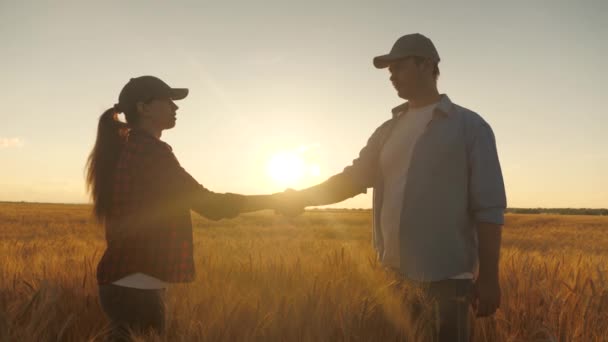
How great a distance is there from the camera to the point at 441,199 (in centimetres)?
227

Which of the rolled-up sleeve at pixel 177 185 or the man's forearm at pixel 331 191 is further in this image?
the man's forearm at pixel 331 191

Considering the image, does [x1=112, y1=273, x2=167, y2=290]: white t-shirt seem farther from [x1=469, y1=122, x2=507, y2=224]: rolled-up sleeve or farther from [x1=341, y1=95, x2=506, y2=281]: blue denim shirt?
[x1=469, y1=122, x2=507, y2=224]: rolled-up sleeve

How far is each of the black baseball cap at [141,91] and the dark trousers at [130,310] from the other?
3.29 ft

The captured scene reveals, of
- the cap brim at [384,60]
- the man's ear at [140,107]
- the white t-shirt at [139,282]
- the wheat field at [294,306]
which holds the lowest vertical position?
the wheat field at [294,306]

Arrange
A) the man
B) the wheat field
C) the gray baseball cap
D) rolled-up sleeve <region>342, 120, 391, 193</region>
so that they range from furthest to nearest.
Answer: rolled-up sleeve <region>342, 120, 391, 193</region> → the gray baseball cap → the man → the wheat field

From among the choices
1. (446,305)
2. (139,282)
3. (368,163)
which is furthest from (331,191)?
(139,282)

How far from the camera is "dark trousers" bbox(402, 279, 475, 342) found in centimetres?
207

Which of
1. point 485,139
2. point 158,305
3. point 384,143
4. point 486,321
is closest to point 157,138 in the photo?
point 158,305

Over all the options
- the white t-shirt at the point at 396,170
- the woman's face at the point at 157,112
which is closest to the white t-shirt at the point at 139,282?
the woman's face at the point at 157,112

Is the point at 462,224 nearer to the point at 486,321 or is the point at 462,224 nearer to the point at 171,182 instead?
the point at 486,321

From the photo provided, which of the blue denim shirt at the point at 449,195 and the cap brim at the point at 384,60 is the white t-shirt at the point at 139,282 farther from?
the cap brim at the point at 384,60

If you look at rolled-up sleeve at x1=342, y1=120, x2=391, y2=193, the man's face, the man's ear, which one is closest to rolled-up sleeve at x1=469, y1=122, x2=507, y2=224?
the man's face

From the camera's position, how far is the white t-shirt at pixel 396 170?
2424 mm

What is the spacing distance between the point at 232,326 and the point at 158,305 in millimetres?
439
